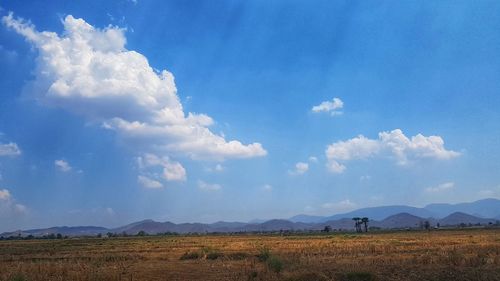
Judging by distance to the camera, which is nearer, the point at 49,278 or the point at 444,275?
the point at 444,275

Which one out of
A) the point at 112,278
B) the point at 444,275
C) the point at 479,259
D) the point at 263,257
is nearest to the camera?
the point at 444,275

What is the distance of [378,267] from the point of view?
2166 cm

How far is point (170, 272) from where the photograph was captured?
24.2 meters

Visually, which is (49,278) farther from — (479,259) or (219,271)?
(479,259)

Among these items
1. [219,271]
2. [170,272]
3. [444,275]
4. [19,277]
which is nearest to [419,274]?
[444,275]

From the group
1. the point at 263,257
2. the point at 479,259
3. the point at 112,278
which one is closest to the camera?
the point at 112,278

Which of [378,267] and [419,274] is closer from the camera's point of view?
[419,274]

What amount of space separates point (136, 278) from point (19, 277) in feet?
16.3

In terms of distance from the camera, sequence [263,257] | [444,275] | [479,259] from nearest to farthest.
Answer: [444,275] < [479,259] < [263,257]

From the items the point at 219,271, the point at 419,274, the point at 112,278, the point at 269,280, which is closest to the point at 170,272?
the point at 219,271

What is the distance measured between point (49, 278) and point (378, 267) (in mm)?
15097

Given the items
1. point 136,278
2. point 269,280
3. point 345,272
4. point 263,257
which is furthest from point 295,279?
point 263,257

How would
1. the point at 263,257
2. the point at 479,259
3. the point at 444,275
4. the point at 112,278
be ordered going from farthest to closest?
the point at 263,257, the point at 479,259, the point at 112,278, the point at 444,275

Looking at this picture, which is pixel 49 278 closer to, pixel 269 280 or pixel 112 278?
pixel 112 278
